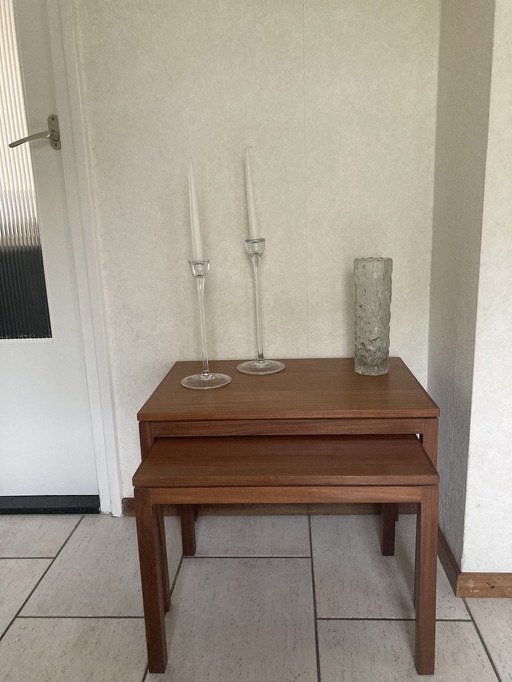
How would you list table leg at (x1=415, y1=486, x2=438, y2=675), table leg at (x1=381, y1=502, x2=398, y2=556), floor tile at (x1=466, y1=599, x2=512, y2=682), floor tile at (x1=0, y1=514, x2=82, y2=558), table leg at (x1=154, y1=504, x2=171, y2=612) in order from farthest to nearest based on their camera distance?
1. floor tile at (x1=0, y1=514, x2=82, y2=558)
2. table leg at (x1=381, y1=502, x2=398, y2=556)
3. table leg at (x1=154, y1=504, x2=171, y2=612)
4. floor tile at (x1=466, y1=599, x2=512, y2=682)
5. table leg at (x1=415, y1=486, x2=438, y2=675)

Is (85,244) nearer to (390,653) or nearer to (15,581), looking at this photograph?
(15,581)

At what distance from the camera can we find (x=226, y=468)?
3.65 ft

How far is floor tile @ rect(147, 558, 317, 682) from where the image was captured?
1.18 m

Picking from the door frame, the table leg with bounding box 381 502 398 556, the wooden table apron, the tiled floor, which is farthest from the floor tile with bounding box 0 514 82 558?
the table leg with bounding box 381 502 398 556

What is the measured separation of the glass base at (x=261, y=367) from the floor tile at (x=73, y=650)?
0.68 m

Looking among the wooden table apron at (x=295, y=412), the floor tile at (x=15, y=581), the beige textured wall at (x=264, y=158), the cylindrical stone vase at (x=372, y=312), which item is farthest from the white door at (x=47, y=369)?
the cylindrical stone vase at (x=372, y=312)

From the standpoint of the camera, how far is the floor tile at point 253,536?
1595 millimetres

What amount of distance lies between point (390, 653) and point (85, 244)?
132 centimetres

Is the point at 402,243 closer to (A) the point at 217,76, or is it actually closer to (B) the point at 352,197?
(B) the point at 352,197

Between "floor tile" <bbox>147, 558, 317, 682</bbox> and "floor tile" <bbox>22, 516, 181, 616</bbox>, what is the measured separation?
0.11m

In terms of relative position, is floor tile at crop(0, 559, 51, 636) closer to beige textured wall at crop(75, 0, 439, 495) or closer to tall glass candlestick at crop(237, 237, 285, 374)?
beige textured wall at crop(75, 0, 439, 495)

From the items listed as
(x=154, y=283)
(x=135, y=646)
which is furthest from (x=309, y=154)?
(x=135, y=646)

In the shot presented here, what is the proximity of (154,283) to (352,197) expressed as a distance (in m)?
0.63

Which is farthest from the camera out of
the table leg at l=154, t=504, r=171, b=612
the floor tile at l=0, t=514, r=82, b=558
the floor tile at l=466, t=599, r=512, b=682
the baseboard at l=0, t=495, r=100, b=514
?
the baseboard at l=0, t=495, r=100, b=514
